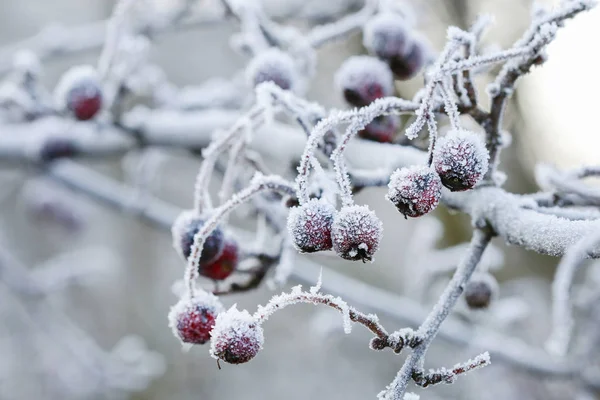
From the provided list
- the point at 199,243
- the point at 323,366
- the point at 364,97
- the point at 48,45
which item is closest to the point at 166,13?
the point at 48,45

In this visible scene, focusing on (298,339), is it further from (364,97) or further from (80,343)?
(364,97)

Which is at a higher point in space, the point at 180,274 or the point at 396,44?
the point at 180,274

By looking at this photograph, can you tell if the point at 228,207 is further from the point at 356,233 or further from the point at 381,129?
the point at 381,129

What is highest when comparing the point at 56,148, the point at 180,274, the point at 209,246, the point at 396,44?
the point at 180,274

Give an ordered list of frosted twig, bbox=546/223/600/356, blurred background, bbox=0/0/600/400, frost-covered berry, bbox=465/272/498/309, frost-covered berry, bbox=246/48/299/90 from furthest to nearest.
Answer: blurred background, bbox=0/0/600/400
frost-covered berry, bbox=465/272/498/309
frost-covered berry, bbox=246/48/299/90
frosted twig, bbox=546/223/600/356

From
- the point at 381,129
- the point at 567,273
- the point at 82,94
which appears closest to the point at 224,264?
the point at 381,129

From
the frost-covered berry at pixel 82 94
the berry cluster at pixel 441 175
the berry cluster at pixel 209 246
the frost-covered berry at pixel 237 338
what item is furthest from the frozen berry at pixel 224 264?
the frost-covered berry at pixel 82 94

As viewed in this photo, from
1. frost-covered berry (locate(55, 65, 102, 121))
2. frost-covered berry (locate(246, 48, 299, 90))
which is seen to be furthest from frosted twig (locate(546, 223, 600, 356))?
frost-covered berry (locate(55, 65, 102, 121))

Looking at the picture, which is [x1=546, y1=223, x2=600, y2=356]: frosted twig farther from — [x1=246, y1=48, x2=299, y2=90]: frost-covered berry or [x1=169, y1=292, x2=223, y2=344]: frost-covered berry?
[x1=246, y1=48, x2=299, y2=90]: frost-covered berry
